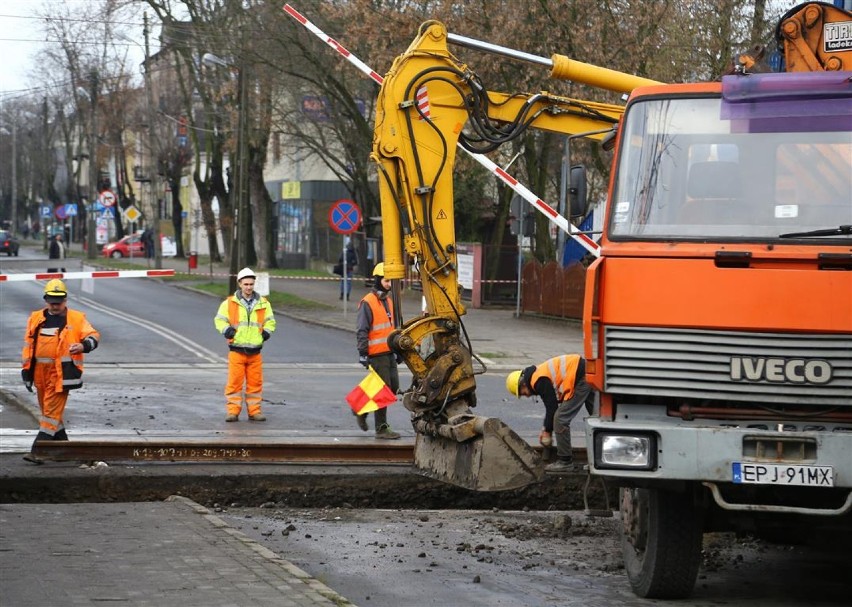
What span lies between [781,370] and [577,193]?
6.72 feet

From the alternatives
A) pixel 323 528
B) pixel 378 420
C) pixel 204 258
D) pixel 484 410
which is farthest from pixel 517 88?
pixel 204 258

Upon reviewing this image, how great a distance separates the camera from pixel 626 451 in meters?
7.18

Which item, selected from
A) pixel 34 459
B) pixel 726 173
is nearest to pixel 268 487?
pixel 34 459

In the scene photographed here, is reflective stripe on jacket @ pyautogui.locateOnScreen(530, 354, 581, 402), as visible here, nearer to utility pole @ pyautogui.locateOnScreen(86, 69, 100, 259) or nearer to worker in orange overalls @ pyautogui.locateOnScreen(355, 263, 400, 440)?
worker in orange overalls @ pyautogui.locateOnScreen(355, 263, 400, 440)

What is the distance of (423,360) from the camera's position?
404 inches

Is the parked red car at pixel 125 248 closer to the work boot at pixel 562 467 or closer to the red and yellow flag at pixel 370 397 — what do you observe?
the red and yellow flag at pixel 370 397

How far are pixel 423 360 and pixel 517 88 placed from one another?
20.1 m

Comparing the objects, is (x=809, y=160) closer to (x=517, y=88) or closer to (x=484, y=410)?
(x=484, y=410)

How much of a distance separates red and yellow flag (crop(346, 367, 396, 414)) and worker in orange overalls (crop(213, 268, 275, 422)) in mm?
1893

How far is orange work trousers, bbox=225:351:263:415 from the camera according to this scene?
15438 mm

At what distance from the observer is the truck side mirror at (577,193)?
848cm

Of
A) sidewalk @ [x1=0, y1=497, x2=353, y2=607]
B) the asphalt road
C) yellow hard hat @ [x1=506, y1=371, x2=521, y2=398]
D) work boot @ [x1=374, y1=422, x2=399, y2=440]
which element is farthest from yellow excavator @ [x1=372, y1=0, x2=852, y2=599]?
the asphalt road

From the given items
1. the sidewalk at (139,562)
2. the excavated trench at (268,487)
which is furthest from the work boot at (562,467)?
the sidewalk at (139,562)

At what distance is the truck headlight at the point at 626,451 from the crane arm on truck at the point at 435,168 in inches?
106
